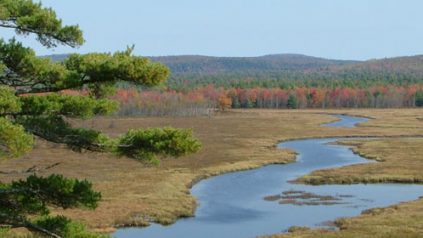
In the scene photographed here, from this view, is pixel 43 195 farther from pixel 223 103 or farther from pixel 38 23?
pixel 223 103

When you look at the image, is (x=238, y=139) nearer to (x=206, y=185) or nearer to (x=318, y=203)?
(x=206, y=185)

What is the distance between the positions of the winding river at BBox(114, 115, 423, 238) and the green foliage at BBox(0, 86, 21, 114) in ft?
83.8

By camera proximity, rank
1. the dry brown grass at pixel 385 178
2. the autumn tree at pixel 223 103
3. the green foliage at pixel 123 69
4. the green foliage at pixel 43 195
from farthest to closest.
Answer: the autumn tree at pixel 223 103 < the dry brown grass at pixel 385 178 < the green foliage at pixel 43 195 < the green foliage at pixel 123 69

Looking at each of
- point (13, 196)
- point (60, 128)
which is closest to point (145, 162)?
point (60, 128)

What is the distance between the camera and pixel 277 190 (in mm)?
51188

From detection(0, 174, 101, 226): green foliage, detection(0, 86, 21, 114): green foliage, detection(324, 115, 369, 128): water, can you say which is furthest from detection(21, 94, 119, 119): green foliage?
detection(324, 115, 369, 128): water

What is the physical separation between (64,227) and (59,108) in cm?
226

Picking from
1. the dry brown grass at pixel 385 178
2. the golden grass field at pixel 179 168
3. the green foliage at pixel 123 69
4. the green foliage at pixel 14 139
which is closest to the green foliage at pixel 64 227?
the green foliage at pixel 14 139

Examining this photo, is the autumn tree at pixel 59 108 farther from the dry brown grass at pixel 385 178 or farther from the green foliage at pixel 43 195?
the dry brown grass at pixel 385 178

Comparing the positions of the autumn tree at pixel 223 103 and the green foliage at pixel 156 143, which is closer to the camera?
the green foliage at pixel 156 143

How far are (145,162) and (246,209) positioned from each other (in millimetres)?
32098

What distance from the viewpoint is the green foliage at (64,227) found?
11578 mm

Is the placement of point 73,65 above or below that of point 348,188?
above

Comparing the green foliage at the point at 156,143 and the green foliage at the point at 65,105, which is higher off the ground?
the green foliage at the point at 65,105
